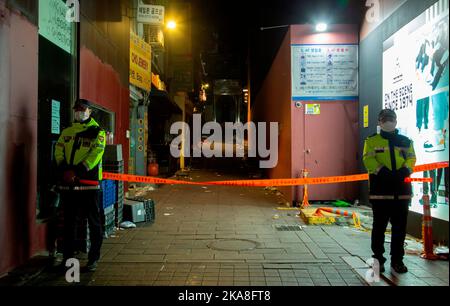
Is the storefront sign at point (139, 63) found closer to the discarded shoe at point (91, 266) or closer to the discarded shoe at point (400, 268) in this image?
the discarded shoe at point (91, 266)

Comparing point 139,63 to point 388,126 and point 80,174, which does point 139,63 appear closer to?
point 80,174

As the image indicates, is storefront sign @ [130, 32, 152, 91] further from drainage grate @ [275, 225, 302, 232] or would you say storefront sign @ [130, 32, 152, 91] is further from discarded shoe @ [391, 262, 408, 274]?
discarded shoe @ [391, 262, 408, 274]

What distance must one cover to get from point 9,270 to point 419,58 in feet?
23.5

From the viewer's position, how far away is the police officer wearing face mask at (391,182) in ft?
17.5

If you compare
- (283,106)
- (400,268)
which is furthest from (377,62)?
(400,268)

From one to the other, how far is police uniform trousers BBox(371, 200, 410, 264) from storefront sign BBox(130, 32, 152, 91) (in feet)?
32.1

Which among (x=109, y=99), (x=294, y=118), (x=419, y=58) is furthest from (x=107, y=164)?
(x=419, y=58)

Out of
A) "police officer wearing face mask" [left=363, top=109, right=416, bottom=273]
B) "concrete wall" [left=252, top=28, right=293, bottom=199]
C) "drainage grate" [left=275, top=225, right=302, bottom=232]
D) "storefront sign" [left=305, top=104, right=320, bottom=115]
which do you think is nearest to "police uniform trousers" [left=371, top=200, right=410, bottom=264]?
Answer: "police officer wearing face mask" [left=363, top=109, right=416, bottom=273]

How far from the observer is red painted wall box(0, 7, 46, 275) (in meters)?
5.15

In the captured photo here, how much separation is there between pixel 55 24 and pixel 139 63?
710 centimetres

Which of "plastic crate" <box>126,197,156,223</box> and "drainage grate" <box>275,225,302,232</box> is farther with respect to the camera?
"plastic crate" <box>126,197,156,223</box>

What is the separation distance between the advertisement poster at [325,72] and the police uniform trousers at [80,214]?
22.1 ft

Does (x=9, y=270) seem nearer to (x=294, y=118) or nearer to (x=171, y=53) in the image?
(x=294, y=118)
